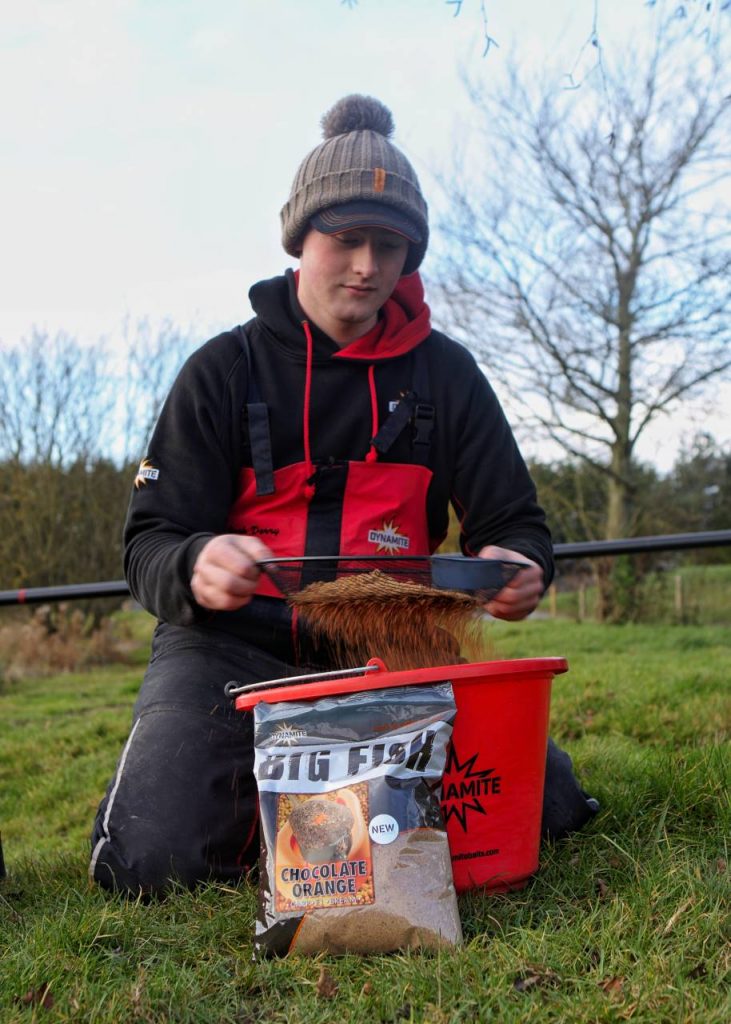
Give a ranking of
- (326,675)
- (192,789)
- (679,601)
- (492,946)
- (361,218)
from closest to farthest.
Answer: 1. (492,946)
2. (326,675)
3. (192,789)
4. (361,218)
5. (679,601)

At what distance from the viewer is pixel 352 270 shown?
279cm

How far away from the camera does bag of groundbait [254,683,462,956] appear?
191 centimetres

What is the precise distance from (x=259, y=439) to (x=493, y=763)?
1136 mm

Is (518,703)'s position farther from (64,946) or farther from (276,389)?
(276,389)

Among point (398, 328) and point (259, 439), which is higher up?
point (398, 328)

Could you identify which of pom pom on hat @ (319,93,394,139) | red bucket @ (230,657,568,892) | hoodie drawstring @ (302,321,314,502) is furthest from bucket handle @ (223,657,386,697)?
pom pom on hat @ (319,93,394,139)

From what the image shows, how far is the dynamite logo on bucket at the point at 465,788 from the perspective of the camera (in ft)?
6.98

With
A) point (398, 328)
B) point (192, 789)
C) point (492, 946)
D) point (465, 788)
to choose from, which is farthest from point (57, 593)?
point (492, 946)

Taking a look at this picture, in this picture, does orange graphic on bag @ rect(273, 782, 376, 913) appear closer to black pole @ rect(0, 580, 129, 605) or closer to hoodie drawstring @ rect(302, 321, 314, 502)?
hoodie drawstring @ rect(302, 321, 314, 502)

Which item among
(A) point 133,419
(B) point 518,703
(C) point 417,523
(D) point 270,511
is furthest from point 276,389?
(A) point 133,419

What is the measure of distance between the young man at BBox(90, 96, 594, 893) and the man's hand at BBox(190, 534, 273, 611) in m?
0.11

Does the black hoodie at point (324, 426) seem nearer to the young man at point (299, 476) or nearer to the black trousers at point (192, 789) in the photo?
the young man at point (299, 476)

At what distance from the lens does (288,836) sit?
6.38 ft

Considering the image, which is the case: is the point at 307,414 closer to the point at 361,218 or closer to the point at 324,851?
the point at 361,218
